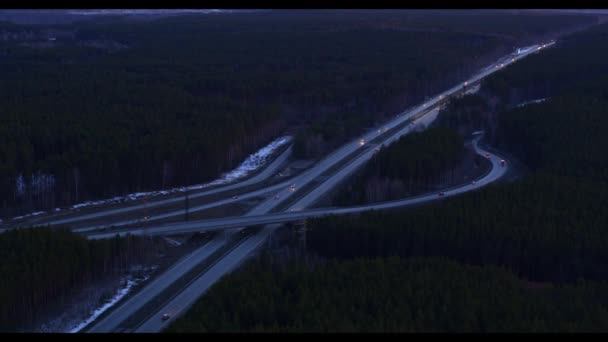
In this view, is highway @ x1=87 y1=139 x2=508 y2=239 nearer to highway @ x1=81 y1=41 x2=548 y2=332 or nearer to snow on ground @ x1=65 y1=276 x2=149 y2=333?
highway @ x1=81 y1=41 x2=548 y2=332

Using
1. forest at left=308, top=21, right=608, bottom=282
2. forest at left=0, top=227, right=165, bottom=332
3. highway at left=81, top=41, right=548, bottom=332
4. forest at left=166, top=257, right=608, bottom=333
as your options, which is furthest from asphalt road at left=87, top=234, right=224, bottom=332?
forest at left=308, top=21, right=608, bottom=282

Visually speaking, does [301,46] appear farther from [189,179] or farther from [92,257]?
[92,257]

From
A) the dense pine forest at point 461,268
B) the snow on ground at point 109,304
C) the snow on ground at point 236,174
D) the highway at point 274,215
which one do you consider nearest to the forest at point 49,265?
the snow on ground at point 109,304

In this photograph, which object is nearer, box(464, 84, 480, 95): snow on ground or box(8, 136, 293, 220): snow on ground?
box(8, 136, 293, 220): snow on ground

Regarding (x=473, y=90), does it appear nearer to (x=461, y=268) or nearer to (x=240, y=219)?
(x=240, y=219)

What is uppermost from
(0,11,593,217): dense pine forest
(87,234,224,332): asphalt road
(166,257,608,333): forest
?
(166,257,608,333): forest

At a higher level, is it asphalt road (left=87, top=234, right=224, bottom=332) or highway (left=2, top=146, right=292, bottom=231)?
asphalt road (left=87, top=234, right=224, bottom=332)

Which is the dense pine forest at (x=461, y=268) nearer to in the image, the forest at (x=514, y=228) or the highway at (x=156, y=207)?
the forest at (x=514, y=228)
